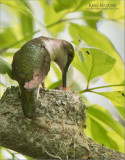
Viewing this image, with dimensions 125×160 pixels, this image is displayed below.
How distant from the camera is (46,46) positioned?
2615mm

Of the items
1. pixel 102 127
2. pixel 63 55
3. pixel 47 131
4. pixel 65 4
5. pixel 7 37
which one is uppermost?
pixel 65 4

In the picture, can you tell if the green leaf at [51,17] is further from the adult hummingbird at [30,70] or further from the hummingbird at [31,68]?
the adult hummingbird at [30,70]

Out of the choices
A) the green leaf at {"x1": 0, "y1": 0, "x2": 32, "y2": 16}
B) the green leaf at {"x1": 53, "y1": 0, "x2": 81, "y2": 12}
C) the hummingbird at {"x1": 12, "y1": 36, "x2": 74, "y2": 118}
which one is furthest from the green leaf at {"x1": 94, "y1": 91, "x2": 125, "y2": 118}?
the green leaf at {"x1": 53, "y1": 0, "x2": 81, "y2": 12}

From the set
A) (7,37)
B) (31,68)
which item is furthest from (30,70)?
(7,37)

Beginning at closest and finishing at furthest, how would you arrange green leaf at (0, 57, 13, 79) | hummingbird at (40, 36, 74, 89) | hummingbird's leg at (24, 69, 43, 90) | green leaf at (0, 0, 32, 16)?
hummingbird's leg at (24, 69, 43, 90)
green leaf at (0, 57, 13, 79)
green leaf at (0, 0, 32, 16)
hummingbird at (40, 36, 74, 89)

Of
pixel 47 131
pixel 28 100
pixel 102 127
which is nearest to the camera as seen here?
pixel 28 100

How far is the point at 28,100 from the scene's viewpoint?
A: 2119 millimetres

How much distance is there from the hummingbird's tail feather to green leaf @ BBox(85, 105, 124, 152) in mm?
703

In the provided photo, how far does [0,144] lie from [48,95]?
54 cm

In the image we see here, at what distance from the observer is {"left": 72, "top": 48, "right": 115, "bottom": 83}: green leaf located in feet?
8.18

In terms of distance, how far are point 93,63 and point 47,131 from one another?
674 mm

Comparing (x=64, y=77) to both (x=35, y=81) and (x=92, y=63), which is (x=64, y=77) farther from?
(x=35, y=81)

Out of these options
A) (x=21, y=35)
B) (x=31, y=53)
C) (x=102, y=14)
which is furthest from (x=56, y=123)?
(x=21, y=35)

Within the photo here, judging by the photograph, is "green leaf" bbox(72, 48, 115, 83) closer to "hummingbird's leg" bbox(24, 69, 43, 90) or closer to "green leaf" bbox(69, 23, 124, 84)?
"hummingbird's leg" bbox(24, 69, 43, 90)
